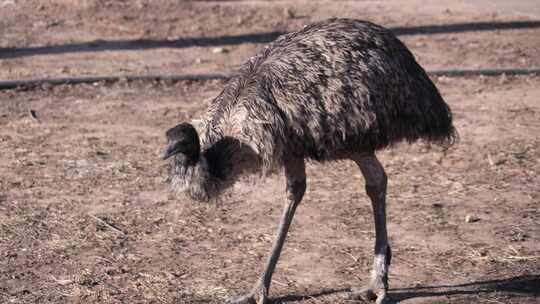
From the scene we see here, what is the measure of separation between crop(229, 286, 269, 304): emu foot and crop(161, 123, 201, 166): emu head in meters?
0.82

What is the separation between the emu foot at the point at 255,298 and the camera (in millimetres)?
5031

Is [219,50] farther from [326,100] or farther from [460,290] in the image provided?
[326,100]

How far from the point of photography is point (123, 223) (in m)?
6.18

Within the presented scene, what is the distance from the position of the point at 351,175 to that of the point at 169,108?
6.64ft

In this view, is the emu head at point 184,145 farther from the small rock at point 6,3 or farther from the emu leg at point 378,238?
the small rock at point 6,3

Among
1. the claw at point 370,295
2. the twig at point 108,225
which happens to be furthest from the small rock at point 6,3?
the claw at point 370,295

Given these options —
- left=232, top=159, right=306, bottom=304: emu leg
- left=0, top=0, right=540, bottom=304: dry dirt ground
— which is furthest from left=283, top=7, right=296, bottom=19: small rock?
left=232, top=159, right=306, bottom=304: emu leg

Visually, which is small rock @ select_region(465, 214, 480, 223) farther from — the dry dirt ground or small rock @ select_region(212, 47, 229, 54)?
small rock @ select_region(212, 47, 229, 54)

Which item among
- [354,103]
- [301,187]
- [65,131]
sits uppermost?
[354,103]

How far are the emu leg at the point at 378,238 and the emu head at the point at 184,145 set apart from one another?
0.91 meters

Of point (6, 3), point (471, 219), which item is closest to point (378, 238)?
point (471, 219)

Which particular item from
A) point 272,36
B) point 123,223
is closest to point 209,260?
point 123,223

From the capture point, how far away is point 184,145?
4.50 meters

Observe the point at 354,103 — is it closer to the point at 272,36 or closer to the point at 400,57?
the point at 400,57
